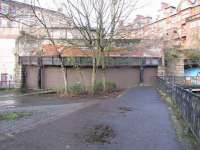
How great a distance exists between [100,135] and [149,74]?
106 ft

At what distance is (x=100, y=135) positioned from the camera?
8.90 m

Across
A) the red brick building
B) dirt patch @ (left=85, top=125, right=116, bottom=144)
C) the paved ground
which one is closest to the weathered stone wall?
the red brick building

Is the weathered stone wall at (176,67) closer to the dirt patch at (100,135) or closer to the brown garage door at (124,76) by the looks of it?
the brown garage door at (124,76)

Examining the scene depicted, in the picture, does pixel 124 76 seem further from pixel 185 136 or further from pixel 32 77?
pixel 185 136

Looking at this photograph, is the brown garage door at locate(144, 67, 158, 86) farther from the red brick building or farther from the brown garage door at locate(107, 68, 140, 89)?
the red brick building

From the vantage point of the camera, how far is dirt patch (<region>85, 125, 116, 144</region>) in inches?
320

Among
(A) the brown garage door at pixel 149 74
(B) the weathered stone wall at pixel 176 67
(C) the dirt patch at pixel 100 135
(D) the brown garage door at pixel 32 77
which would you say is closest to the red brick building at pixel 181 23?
(B) the weathered stone wall at pixel 176 67

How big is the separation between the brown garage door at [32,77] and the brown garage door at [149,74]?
13740mm

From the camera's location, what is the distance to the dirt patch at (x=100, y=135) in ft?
26.7

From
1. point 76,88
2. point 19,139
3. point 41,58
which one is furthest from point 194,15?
point 19,139

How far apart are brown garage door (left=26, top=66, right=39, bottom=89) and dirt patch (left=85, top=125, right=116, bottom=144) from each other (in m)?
31.2

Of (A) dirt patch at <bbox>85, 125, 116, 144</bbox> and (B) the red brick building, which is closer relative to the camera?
(A) dirt patch at <bbox>85, 125, 116, 144</bbox>

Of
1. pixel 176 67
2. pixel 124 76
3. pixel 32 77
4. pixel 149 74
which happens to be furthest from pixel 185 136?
pixel 32 77

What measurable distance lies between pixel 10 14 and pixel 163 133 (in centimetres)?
623
